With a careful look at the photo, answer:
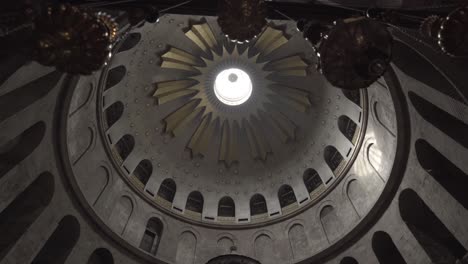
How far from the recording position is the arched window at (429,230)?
31.9 ft

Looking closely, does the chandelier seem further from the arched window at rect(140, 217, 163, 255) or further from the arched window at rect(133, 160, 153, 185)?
the arched window at rect(133, 160, 153, 185)

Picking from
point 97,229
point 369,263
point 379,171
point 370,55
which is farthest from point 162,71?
point 370,55

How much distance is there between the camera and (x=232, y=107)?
60.7ft

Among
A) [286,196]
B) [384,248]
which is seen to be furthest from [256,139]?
[384,248]

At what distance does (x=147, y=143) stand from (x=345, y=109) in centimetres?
851

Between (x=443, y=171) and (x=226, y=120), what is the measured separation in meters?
10.5

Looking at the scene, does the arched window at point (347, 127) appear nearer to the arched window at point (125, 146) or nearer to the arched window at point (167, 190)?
the arched window at point (167, 190)

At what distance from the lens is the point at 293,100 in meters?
17.6

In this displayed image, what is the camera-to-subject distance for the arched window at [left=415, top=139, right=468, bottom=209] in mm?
9864

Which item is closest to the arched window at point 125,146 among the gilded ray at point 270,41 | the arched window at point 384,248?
the gilded ray at point 270,41

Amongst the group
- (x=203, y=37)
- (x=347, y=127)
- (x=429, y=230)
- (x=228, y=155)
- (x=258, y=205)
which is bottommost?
(x=429, y=230)

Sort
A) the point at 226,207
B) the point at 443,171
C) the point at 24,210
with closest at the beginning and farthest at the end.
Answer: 1. the point at 24,210
2. the point at 443,171
3. the point at 226,207

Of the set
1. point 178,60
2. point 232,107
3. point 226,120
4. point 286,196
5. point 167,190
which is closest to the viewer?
point 178,60

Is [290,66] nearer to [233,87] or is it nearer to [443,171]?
[233,87]
